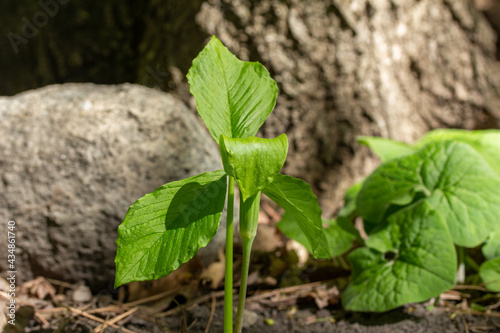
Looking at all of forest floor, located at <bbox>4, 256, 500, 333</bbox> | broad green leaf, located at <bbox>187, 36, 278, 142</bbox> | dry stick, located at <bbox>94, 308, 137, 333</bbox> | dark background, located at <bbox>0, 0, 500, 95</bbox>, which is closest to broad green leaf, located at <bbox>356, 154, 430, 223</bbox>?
forest floor, located at <bbox>4, 256, 500, 333</bbox>

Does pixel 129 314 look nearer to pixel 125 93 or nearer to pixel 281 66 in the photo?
pixel 125 93

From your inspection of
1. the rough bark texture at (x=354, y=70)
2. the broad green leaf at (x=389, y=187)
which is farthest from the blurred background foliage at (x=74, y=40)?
the broad green leaf at (x=389, y=187)

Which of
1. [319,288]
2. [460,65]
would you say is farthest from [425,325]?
[460,65]

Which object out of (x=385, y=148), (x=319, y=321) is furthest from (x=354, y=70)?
(x=319, y=321)

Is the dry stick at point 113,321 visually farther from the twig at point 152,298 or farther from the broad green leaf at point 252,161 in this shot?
the broad green leaf at point 252,161

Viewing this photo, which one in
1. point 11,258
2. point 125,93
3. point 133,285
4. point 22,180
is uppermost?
point 125,93

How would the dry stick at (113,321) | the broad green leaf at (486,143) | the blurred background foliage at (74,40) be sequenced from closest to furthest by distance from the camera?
the dry stick at (113,321) → the broad green leaf at (486,143) → the blurred background foliage at (74,40)
